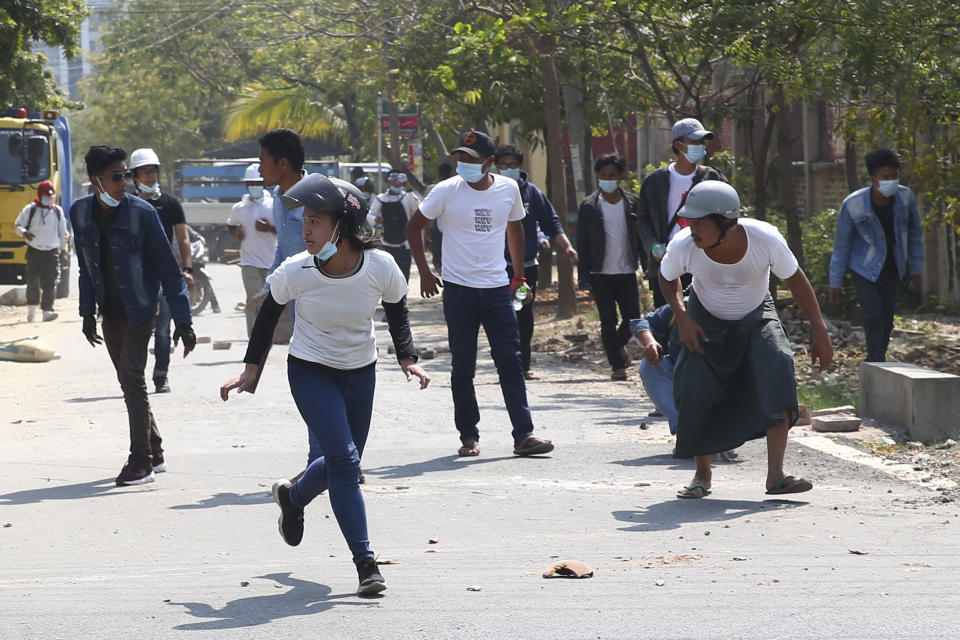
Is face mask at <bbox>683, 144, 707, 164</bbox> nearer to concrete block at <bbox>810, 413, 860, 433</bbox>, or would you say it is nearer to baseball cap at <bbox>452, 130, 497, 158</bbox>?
baseball cap at <bbox>452, 130, 497, 158</bbox>

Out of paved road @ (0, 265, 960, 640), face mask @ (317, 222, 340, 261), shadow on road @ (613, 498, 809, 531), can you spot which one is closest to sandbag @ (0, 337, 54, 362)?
paved road @ (0, 265, 960, 640)

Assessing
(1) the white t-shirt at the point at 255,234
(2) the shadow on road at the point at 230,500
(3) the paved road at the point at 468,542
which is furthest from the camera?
(1) the white t-shirt at the point at 255,234

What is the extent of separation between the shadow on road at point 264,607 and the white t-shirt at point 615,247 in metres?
6.85

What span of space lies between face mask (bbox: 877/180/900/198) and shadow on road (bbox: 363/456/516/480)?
3718mm

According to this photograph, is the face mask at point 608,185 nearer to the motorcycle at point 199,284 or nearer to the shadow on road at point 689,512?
the shadow on road at point 689,512

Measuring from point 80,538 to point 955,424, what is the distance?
5.11 metres

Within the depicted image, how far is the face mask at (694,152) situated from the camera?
1017 cm

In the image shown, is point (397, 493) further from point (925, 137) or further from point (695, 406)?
point (925, 137)

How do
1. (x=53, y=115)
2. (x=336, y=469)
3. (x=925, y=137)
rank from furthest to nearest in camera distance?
1. (x=53, y=115)
2. (x=925, y=137)
3. (x=336, y=469)

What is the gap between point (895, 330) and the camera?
1518 centimetres

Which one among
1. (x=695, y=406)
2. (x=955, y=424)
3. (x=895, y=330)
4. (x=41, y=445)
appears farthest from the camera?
(x=895, y=330)

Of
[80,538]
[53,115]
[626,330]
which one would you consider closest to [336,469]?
[80,538]

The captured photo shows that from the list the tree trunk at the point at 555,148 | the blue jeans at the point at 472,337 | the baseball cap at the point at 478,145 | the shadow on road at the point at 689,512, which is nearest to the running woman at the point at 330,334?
the shadow on road at the point at 689,512

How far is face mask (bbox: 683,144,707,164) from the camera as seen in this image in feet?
33.4
